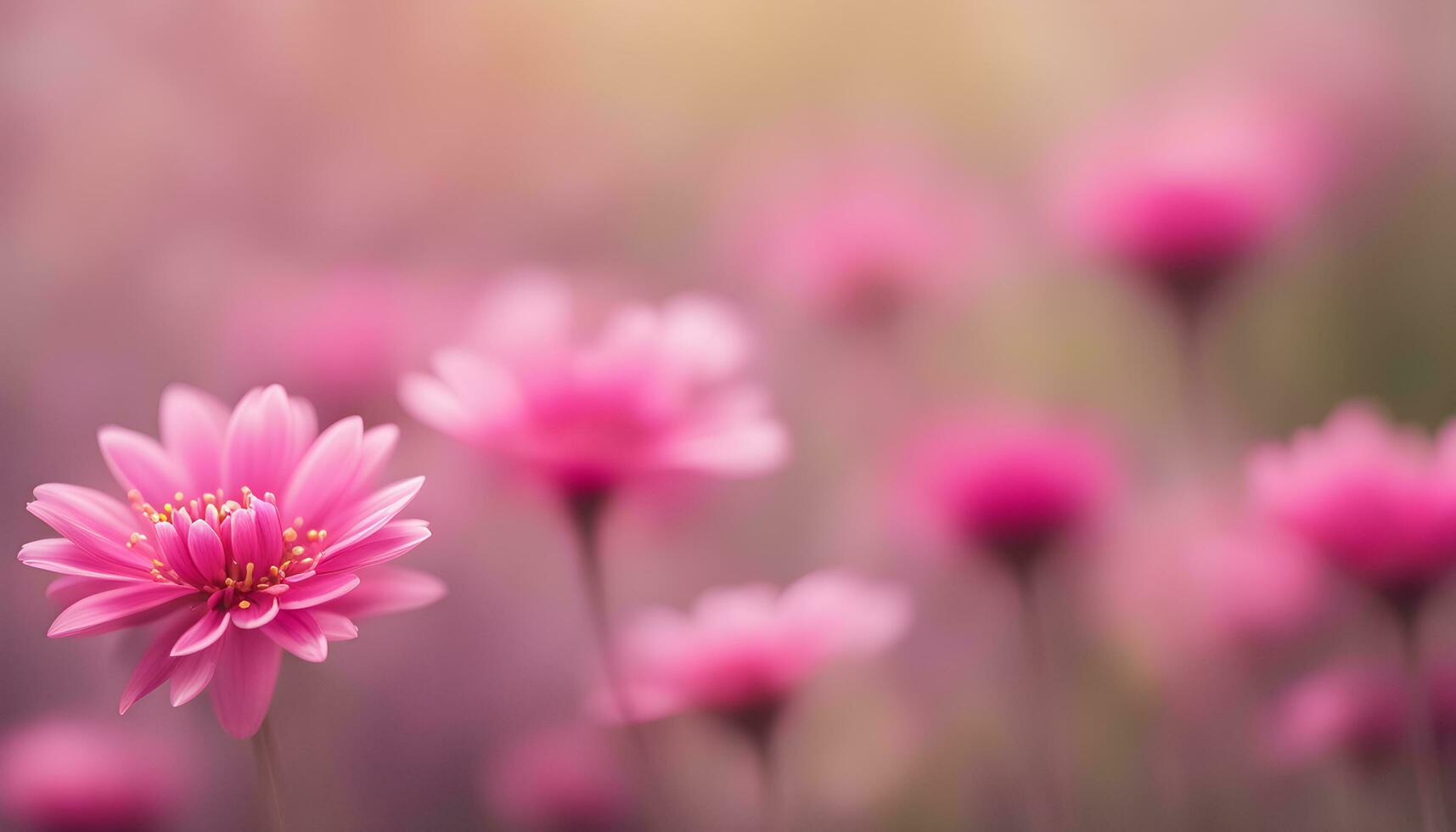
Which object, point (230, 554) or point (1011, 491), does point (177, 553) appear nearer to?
point (230, 554)

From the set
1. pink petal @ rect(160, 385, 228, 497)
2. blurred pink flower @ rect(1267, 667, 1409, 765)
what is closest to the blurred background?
blurred pink flower @ rect(1267, 667, 1409, 765)

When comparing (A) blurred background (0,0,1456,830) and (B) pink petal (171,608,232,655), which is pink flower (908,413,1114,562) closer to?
(A) blurred background (0,0,1456,830)

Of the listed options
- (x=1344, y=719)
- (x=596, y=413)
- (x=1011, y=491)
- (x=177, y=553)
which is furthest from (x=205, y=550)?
(x=1344, y=719)

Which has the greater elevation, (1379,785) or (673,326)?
(673,326)

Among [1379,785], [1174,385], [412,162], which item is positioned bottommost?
[1379,785]

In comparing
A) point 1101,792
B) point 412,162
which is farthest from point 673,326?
point 1101,792

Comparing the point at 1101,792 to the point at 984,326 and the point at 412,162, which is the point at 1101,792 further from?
the point at 412,162

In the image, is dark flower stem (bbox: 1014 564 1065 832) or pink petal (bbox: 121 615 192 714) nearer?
pink petal (bbox: 121 615 192 714)
